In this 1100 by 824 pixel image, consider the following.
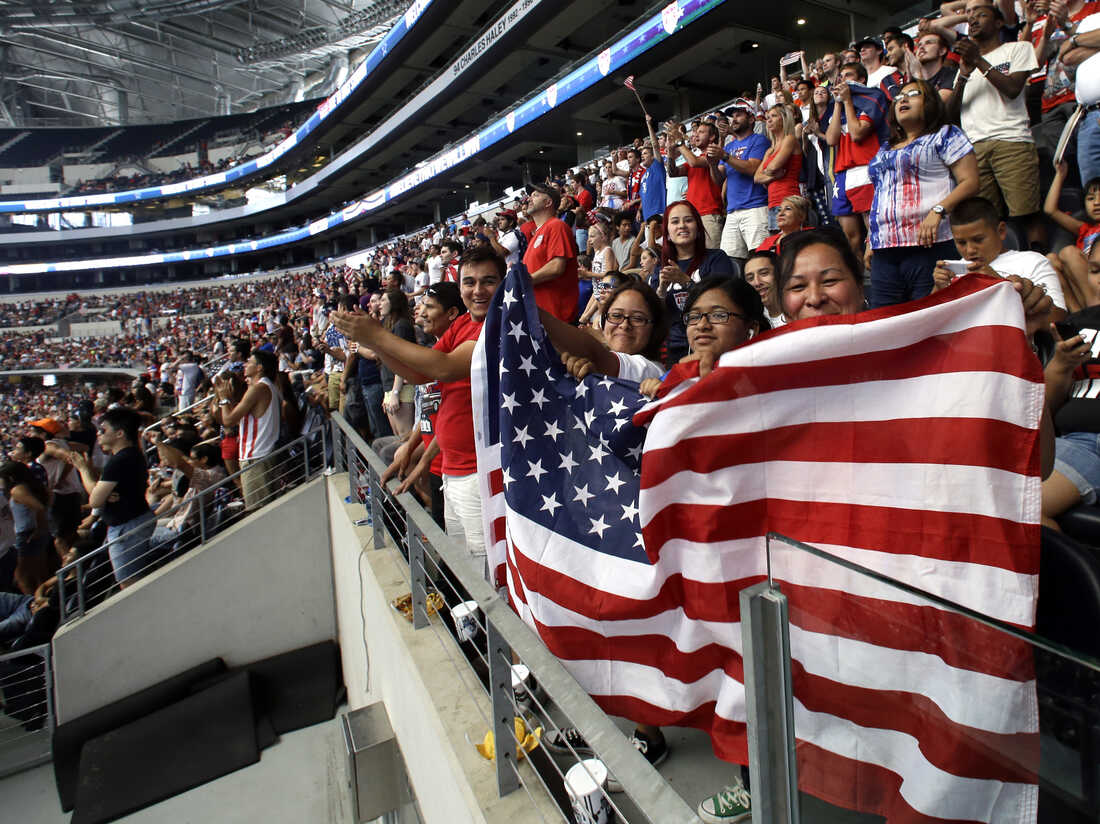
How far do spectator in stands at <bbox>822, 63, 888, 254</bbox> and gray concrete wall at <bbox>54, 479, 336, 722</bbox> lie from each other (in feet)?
18.8

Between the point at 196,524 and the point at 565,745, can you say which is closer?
the point at 565,745

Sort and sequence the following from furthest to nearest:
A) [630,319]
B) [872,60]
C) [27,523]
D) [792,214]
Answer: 1. [27,523]
2. [872,60]
3. [792,214]
4. [630,319]

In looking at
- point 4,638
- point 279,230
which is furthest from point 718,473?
point 279,230

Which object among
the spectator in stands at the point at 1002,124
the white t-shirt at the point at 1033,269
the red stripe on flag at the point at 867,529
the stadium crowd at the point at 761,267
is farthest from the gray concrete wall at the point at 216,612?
the spectator in stands at the point at 1002,124

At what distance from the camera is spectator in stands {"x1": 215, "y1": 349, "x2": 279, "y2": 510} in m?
5.93

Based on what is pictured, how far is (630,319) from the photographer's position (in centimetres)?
241

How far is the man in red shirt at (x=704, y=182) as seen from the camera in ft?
17.0

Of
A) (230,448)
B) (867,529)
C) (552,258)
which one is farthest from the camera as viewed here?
(230,448)

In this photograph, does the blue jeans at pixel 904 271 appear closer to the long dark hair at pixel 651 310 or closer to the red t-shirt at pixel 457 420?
the long dark hair at pixel 651 310

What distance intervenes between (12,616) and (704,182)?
25.8 ft

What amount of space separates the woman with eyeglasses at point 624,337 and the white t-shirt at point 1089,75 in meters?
2.84

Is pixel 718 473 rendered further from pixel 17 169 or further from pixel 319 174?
pixel 17 169

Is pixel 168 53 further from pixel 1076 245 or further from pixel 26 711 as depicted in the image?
pixel 1076 245

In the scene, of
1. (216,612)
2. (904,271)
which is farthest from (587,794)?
(216,612)
